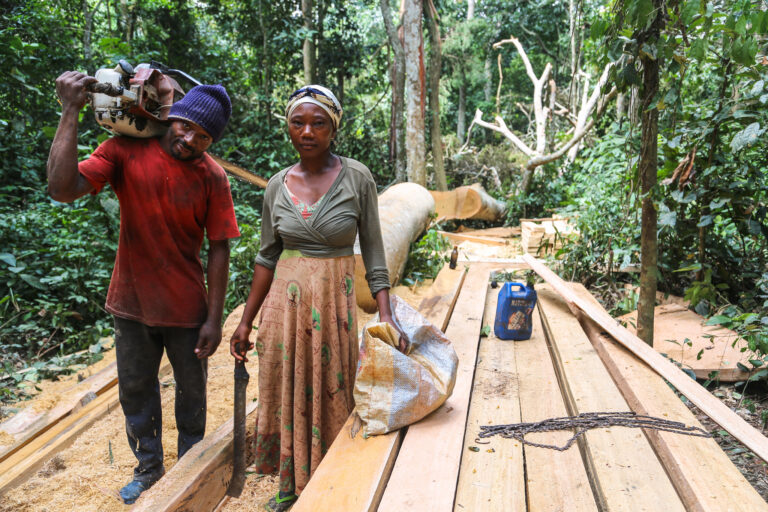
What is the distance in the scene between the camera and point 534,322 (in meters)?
3.54

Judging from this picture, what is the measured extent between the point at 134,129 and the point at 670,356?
146 inches

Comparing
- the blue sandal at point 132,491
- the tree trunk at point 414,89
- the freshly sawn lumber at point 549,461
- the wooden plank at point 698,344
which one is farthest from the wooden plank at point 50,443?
the tree trunk at point 414,89

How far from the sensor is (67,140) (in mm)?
1768

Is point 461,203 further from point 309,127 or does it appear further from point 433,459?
point 433,459

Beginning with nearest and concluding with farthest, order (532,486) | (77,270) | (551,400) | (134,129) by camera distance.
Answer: (532,486)
(134,129)
(551,400)
(77,270)

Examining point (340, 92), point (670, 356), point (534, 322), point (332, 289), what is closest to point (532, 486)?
point (332, 289)

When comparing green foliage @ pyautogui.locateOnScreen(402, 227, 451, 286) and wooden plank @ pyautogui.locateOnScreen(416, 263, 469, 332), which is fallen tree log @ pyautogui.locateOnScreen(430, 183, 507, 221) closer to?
green foliage @ pyautogui.locateOnScreen(402, 227, 451, 286)

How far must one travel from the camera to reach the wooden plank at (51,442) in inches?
96.2

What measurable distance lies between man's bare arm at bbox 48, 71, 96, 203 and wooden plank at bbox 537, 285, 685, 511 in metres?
2.21

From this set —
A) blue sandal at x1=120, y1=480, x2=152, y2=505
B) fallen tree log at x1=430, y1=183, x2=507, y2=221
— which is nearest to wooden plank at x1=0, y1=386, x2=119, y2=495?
blue sandal at x1=120, y1=480, x2=152, y2=505

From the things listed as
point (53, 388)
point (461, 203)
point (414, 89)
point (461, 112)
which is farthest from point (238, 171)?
point (461, 112)

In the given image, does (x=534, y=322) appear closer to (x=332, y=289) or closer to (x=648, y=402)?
(x=648, y=402)

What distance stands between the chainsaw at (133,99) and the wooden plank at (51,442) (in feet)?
6.11

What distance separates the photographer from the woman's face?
1941 mm
